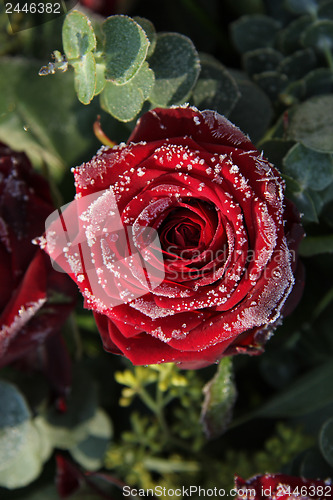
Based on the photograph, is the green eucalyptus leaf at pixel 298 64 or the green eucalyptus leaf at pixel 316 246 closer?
the green eucalyptus leaf at pixel 316 246

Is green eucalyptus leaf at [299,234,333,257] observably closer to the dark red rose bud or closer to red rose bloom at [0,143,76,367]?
red rose bloom at [0,143,76,367]

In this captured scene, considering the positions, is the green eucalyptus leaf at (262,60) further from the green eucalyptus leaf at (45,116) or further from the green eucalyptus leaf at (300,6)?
the green eucalyptus leaf at (45,116)

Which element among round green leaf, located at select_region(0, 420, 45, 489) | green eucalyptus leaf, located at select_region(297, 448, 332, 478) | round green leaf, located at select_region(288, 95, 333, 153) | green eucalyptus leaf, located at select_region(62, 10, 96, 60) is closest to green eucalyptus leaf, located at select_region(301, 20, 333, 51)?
round green leaf, located at select_region(288, 95, 333, 153)

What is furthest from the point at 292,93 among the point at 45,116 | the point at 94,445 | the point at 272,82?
the point at 94,445

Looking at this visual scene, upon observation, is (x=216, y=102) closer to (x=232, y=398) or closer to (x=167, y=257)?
(x=167, y=257)

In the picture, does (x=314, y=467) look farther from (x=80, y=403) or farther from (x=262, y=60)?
(x=262, y=60)

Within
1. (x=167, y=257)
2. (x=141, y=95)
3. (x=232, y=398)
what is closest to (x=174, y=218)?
(x=167, y=257)

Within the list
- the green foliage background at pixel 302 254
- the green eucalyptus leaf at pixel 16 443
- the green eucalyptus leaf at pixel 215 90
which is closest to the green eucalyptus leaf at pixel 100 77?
the green foliage background at pixel 302 254
